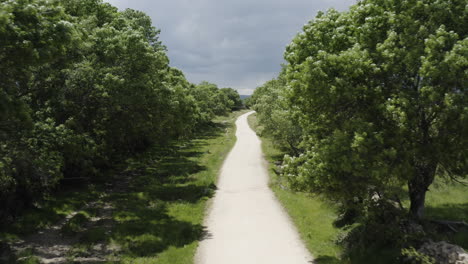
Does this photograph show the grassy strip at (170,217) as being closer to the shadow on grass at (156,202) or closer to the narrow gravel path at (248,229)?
the shadow on grass at (156,202)

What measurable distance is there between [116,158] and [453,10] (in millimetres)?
32233

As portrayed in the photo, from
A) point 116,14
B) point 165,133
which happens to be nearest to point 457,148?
point 165,133

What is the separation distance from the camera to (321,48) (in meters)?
13.8

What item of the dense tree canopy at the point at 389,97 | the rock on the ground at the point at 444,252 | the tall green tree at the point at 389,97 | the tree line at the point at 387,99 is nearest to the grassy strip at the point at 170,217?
the tree line at the point at 387,99

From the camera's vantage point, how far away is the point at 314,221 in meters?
18.2

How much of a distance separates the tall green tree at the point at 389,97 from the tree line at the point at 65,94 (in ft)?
29.6

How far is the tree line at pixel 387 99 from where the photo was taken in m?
10.5

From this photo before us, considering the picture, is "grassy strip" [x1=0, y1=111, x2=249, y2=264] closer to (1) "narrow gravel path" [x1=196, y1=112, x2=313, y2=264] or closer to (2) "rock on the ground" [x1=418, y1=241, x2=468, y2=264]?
(1) "narrow gravel path" [x1=196, y1=112, x2=313, y2=264]

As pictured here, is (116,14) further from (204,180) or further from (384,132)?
(384,132)

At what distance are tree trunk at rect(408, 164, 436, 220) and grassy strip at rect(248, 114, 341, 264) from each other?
363 cm

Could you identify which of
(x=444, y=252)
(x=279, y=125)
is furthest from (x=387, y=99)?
Result: (x=279, y=125)

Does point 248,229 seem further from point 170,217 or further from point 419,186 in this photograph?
point 419,186

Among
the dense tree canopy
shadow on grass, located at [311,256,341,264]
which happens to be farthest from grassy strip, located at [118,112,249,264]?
the dense tree canopy

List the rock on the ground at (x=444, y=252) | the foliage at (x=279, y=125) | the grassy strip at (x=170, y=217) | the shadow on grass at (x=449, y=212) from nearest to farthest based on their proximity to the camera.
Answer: the rock on the ground at (x=444, y=252) → the grassy strip at (x=170, y=217) → the shadow on grass at (x=449, y=212) → the foliage at (x=279, y=125)
